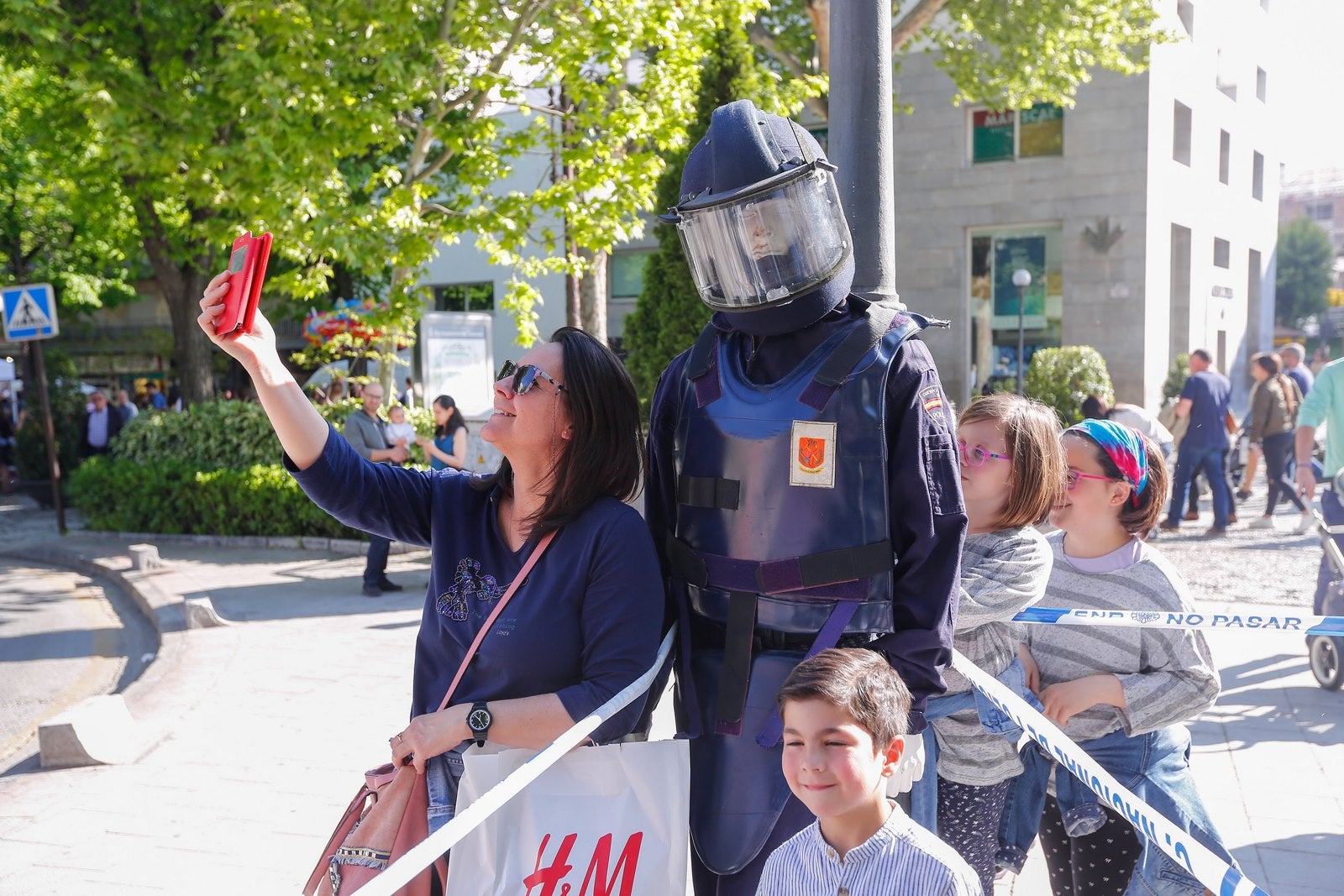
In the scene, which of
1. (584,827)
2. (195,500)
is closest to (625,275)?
(195,500)

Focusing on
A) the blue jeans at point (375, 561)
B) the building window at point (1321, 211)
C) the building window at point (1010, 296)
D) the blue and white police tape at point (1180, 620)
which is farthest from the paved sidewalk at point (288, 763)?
the building window at point (1321, 211)

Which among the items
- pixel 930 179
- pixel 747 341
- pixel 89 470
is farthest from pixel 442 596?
pixel 930 179

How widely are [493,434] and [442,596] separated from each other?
34 cm

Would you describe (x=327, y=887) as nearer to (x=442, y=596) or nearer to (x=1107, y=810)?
(x=442, y=596)

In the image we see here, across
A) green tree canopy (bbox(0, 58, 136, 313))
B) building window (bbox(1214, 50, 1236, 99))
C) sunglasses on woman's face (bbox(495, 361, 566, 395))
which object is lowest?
sunglasses on woman's face (bbox(495, 361, 566, 395))

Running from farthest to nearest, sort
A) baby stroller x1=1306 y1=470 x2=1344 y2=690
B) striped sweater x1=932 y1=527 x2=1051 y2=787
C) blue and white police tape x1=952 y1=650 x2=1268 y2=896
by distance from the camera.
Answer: baby stroller x1=1306 y1=470 x2=1344 y2=690
striped sweater x1=932 y1=527 x2=1051 y2=787
blue and white police tape x1=952 y1=650 x2=1268 y2=896

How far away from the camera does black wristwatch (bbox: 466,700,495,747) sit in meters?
2.10

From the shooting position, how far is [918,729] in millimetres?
2084

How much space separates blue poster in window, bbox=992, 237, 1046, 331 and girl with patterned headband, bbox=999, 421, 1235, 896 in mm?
21960

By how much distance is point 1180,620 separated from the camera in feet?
8.03

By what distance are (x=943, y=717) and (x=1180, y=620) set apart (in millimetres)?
541

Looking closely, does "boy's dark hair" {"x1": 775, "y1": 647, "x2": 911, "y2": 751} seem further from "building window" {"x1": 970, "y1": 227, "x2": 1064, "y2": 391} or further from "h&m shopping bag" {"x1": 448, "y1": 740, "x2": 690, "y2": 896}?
"building window" {"x1": 970, "y1": 227, "x2": 1064, "y2": 391}

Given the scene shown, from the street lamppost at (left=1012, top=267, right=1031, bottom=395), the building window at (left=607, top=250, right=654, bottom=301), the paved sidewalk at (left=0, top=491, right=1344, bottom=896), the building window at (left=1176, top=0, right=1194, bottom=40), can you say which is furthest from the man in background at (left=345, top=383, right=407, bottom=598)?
the building window at (left=1176, top=0, right=1194, bottom=40)

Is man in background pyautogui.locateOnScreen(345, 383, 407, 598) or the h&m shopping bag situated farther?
man in background pyautogui.locateOnScreen(345, 383, 407, 598)
